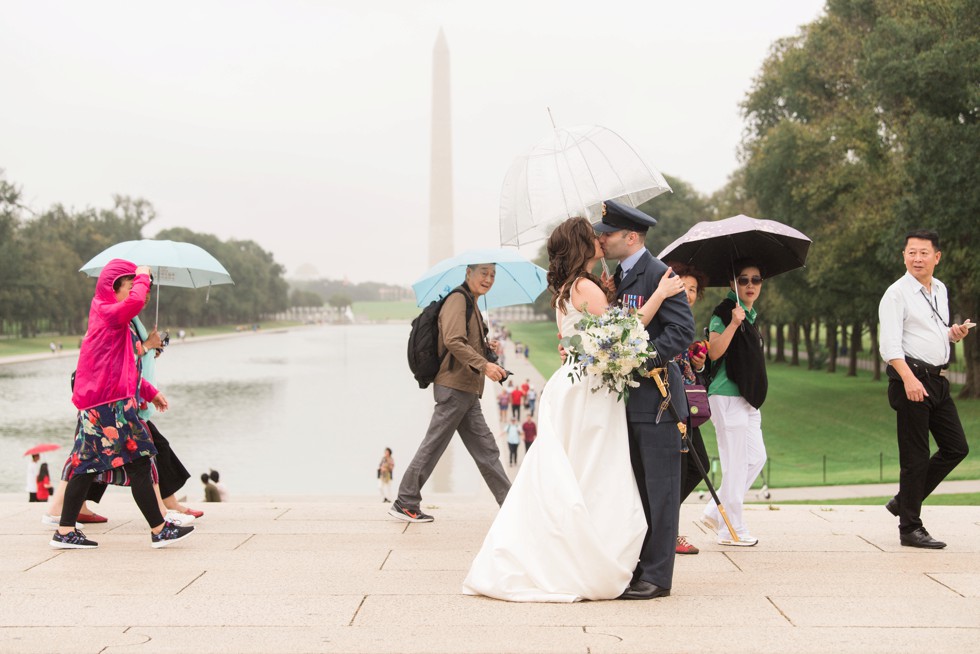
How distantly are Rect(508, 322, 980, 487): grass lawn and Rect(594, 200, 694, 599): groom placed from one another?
45.0ft

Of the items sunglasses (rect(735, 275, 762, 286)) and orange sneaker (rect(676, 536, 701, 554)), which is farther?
sunglasses (rect(735, 275, 762, 286))

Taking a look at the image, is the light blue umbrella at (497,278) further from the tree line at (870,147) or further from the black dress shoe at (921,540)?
the tree line at (870,147)

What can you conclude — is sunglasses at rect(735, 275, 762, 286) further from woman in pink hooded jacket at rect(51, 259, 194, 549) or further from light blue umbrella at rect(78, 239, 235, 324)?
woman in pink hooded jacket at rect(51, 259, 194, 549)

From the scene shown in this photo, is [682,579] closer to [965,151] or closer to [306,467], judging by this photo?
[306,467]

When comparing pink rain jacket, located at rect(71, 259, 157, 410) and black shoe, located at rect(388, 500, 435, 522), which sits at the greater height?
pink rain jacket, located at rect(71, 259, 157, 410)

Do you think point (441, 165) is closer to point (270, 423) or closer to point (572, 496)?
point (270, 423)

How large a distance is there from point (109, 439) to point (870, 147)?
93.7 feet

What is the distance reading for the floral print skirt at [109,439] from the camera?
660 cm

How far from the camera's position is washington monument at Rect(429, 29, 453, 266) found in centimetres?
4109

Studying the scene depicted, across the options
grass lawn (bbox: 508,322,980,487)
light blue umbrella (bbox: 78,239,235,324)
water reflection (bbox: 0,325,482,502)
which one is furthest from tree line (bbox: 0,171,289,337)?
light blue umbrella (bbox: 78,239,235,324)

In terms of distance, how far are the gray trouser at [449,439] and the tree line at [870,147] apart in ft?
68.5

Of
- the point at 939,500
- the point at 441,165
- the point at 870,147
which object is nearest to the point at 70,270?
the point at 441,165

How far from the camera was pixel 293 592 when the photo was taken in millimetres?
5527

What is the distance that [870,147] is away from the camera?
30812 millimetres
